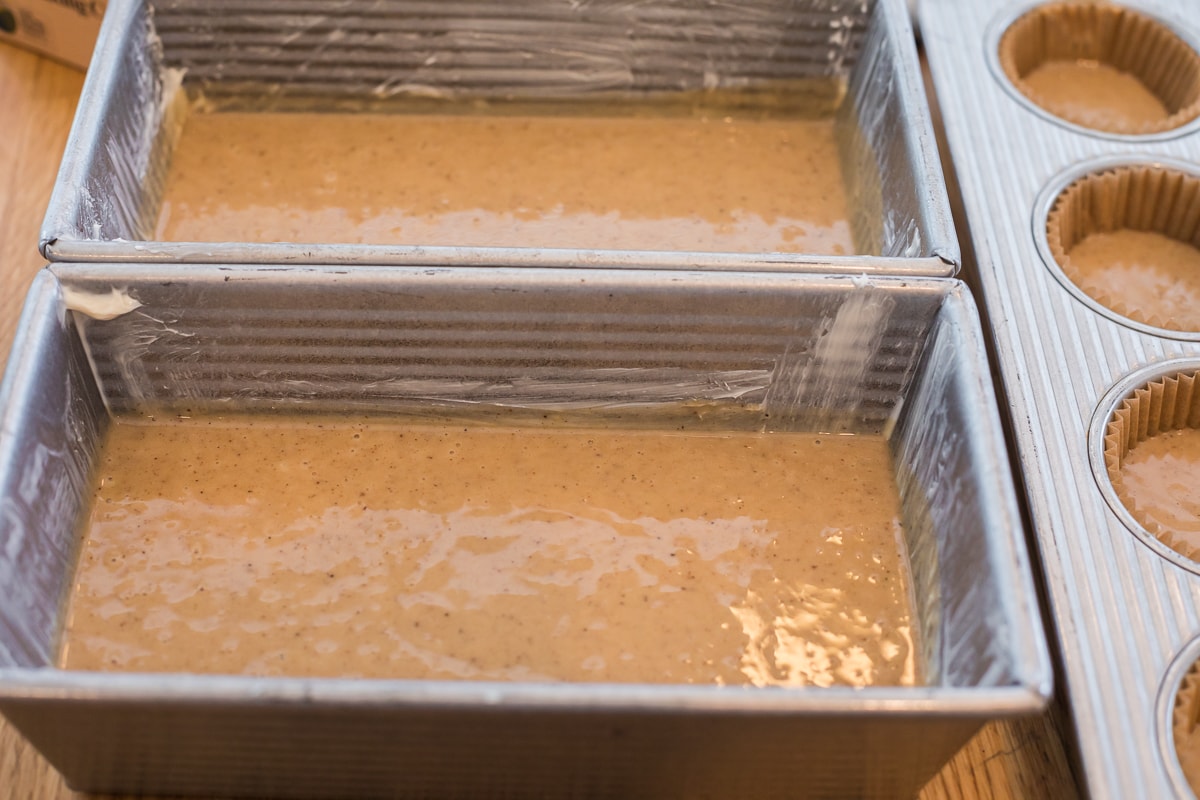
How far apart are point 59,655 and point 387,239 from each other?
0.64 meters

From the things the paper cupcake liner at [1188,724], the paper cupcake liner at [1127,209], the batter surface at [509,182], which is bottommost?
the paper cupcake liner at [1188,724]

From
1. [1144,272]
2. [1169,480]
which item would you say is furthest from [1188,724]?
[1144,272]

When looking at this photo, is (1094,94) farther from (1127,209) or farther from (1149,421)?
(1149,421)

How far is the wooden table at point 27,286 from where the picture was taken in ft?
3.78

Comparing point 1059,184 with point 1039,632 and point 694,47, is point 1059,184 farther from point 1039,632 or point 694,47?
point 1039,632

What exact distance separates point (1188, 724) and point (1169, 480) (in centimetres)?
32

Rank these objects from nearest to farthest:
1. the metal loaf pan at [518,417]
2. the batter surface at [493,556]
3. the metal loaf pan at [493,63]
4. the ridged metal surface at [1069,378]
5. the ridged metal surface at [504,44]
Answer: the metal loaf pan at [518,417]
the ridged metal surface at [1069,378]
the batter surface at [493,556]
the metal loaf pan at [493,63]
the ridged metal surface at [504,44]

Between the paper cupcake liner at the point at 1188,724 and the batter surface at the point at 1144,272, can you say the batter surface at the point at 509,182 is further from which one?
the paper cupcake liner at the point at 1188,724

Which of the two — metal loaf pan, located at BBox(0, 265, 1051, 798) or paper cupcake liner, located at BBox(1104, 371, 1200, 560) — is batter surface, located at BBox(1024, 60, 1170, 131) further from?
metal loaf pan, located at BBox(0, 265, 1051, 798)

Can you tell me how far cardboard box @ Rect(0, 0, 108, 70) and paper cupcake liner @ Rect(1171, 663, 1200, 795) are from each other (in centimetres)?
158

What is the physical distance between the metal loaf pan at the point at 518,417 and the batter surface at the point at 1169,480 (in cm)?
26

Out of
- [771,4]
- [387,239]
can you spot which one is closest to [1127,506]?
[771,4]

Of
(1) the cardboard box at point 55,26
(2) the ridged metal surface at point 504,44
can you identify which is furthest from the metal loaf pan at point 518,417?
(1) the cardboard box at point 55,26

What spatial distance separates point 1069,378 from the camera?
50.3 inches
